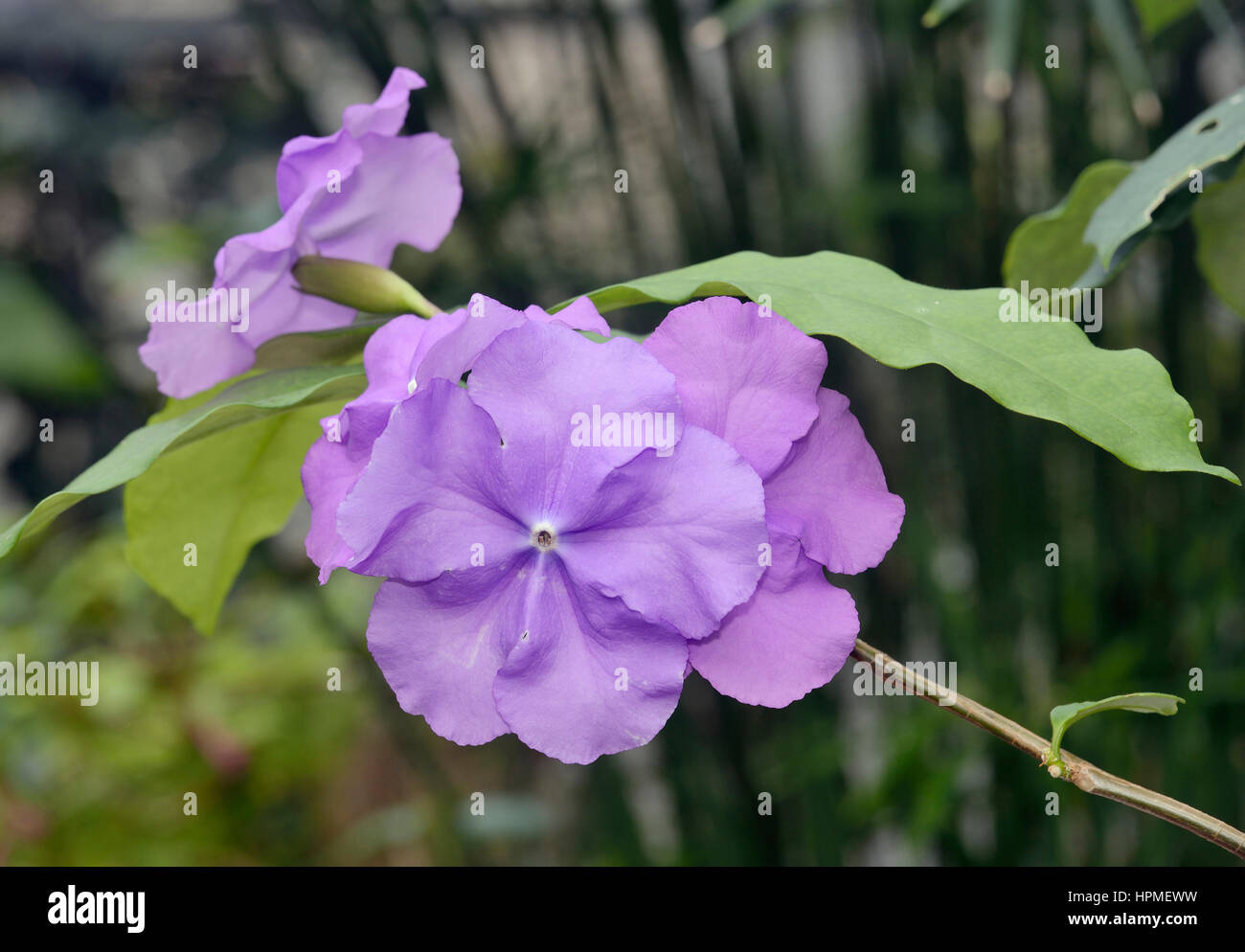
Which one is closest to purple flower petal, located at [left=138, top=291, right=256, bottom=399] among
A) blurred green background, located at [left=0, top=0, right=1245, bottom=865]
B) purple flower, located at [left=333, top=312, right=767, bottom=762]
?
purple flower, located at [left=333, top=312, right=767, bottom=762]

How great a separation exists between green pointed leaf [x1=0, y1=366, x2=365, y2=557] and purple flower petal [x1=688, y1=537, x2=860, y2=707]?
0.43ft

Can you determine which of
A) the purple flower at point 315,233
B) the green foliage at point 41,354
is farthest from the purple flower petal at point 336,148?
the green foliage at point 41,354

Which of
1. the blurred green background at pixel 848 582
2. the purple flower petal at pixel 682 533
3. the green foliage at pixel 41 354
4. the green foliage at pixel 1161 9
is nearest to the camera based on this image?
the purple flower petal at pixel 682 533

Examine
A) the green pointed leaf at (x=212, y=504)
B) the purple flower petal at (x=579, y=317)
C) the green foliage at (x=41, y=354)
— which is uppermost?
the green foliage at (x=41, y=354)

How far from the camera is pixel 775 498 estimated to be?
28 centimetres

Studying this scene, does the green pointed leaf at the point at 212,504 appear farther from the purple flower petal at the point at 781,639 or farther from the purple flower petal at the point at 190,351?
the purple flower petal at the point at 781,639

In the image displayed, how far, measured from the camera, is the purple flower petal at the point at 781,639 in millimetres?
271

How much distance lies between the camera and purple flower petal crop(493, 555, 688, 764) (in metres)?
0.25

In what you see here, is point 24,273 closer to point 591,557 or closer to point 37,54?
point 37,54

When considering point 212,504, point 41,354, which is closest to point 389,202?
point 212,504

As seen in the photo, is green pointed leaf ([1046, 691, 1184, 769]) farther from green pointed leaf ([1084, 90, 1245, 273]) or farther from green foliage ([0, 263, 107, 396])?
green foliage ([0, 263, 107, 396])

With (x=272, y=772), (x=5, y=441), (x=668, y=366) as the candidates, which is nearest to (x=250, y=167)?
(x=5, y=441)

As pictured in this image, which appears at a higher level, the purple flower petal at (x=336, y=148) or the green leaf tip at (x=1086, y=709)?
the purple flower petal at (x=336, y=148)

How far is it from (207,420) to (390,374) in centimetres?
6
